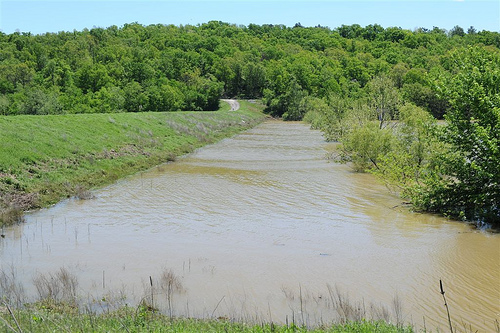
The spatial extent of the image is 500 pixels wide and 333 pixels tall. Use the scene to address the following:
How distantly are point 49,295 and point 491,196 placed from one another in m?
13.5

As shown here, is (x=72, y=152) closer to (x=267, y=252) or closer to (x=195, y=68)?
(x=267, y=252)

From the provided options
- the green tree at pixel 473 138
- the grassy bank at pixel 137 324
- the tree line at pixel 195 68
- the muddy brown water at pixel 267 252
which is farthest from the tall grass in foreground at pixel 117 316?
the tree line at pixel 195 68

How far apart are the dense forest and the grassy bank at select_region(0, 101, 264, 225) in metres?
13.4

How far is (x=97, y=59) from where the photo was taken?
102 meters

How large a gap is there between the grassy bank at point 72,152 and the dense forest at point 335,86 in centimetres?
1344

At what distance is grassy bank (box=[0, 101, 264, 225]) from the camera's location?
19.3 meters

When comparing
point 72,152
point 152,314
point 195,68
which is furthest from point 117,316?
Result: point 195,68

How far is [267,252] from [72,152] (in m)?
16.2

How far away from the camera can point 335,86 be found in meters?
109

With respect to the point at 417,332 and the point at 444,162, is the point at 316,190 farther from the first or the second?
the point at 417,332

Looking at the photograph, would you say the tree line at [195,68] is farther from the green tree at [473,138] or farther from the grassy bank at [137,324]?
the grassy bank at [137,324]

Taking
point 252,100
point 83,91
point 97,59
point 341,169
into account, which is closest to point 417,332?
point 341,169

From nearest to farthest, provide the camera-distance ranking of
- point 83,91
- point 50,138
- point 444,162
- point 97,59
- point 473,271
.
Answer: point 473,271 → point 444,162 → point 50,138 → point 83,91 → point 97,59

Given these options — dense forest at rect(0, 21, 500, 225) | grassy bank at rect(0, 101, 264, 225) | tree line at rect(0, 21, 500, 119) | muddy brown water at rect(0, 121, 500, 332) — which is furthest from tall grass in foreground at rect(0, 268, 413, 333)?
tree line at rect(0, 21, 500, 119)
